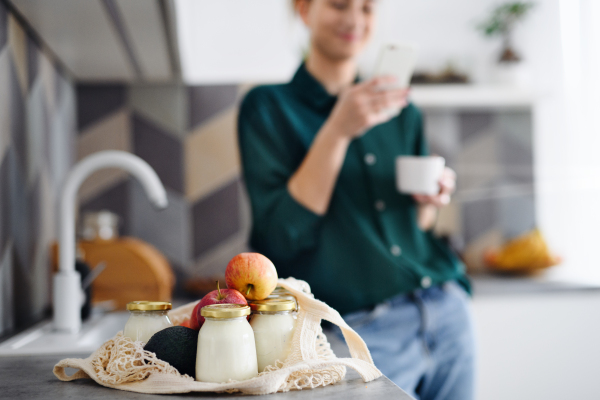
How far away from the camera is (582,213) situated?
2.08 metres

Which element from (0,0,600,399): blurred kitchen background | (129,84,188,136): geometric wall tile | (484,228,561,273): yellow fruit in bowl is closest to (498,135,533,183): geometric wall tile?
(0,0,600,399): blurred kitchen background

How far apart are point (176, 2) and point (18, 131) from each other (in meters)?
0.48

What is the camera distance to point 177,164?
6.40ft

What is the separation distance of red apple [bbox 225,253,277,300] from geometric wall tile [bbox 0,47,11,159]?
2.43 feet

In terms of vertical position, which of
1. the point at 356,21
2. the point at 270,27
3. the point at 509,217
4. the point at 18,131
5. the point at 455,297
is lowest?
the point at 455,297

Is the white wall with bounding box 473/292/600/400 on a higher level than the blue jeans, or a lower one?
lower

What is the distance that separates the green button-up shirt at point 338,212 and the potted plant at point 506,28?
3.06ft

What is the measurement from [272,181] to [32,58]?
77 centimetres

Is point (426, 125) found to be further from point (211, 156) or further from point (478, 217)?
point (211, 156)

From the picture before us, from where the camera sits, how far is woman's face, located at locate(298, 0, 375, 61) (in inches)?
43.7

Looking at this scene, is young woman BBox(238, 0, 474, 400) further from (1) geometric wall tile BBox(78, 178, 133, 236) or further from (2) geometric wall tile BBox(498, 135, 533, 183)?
(2) geometric wall tile BBox(498, 135, 533, 183)

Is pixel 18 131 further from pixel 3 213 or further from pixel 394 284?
pixel 394 284

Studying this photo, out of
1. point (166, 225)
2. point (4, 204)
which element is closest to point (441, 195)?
point (4, 204)

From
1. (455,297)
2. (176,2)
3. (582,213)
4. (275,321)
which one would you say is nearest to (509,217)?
(582,213)
